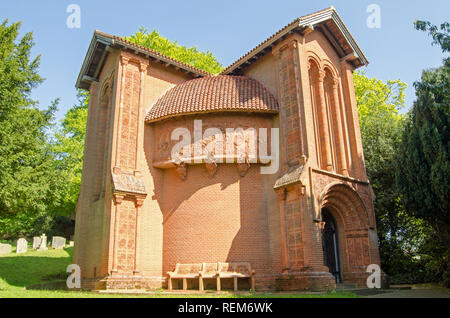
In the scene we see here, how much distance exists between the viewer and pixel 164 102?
16.5 meters

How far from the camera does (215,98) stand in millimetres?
15672

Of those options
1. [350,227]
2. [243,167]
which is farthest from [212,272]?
[350,227]

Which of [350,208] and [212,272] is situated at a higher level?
[350,208]

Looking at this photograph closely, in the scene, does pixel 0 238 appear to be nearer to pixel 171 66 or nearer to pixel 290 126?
pixel 171 66

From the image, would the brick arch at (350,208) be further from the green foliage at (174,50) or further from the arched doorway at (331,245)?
the green foliage at (174,50)

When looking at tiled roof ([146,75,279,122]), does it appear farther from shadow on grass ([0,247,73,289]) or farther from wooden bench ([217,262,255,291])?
shadow on grass ([0,247,73,289])

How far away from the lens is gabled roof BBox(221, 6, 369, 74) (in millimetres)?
15383

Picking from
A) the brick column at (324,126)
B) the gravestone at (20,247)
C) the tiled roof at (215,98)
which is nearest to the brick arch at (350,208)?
the brick column at (324,126)

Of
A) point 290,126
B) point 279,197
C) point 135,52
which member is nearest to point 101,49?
point 135,52

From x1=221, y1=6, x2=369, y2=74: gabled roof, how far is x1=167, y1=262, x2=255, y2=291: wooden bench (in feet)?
30.8

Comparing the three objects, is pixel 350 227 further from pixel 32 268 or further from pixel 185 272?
pixel 32 268

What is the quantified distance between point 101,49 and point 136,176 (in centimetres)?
692

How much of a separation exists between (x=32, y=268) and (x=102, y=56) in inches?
463
